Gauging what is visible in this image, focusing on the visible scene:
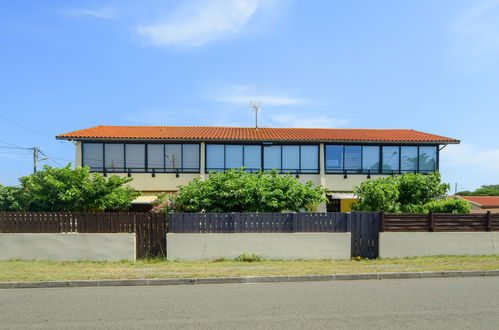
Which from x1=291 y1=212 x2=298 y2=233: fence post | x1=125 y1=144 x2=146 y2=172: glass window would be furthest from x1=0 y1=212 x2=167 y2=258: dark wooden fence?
x1=125 y1=144 x2=146 y2=172: glass window

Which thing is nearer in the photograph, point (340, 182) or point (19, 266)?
point (19, 266)

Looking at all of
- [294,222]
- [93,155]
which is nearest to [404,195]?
[294,222]

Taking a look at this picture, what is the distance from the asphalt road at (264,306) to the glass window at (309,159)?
46.7 ft

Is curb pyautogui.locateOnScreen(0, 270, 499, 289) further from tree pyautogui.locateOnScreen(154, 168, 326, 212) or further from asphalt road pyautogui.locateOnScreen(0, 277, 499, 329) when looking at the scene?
tree pyautogui.locateOnScreen(154, 168, 326, 212)

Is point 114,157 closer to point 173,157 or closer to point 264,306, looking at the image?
point 173,157

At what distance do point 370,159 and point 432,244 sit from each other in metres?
11.3

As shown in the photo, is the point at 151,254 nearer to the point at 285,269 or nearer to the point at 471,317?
the point at 285,269

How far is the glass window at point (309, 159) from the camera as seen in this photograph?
22797mm

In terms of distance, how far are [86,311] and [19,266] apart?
5739 millimetres

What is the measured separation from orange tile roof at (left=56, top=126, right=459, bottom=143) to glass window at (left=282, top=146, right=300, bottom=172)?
0.76 meters

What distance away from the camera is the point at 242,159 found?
2255 cm

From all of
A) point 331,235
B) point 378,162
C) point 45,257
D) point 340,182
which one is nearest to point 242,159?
point 340,182

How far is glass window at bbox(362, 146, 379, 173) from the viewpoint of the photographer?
22969 mm

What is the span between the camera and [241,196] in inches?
521
